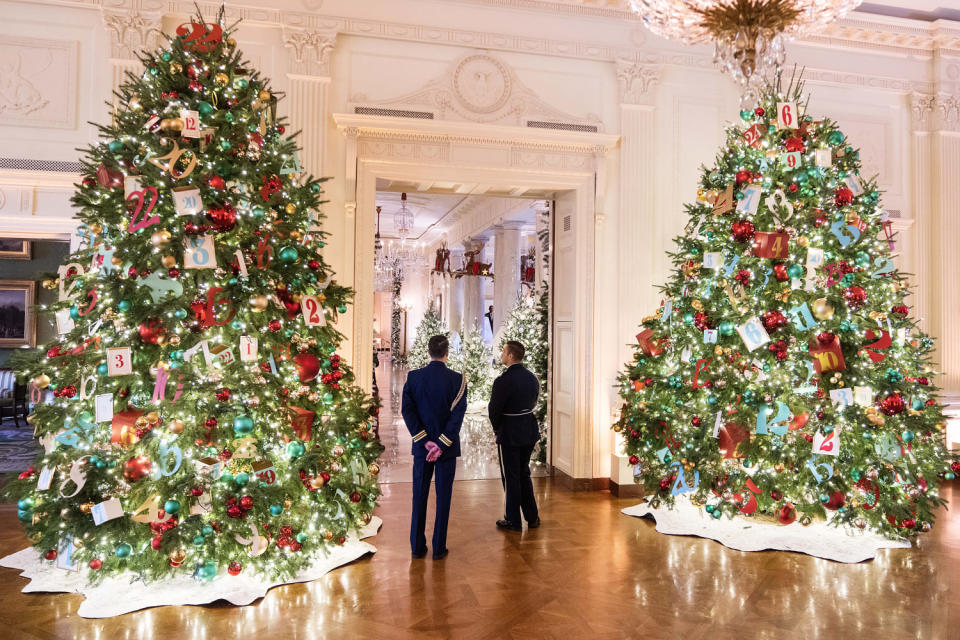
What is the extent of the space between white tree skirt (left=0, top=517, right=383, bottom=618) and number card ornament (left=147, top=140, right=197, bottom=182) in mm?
2504

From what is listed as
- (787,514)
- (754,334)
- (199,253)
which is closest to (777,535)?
(787,514)

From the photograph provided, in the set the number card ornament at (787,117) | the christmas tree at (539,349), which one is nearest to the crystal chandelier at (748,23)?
the number card ornament at (787,117)

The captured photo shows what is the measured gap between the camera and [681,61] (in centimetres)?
711

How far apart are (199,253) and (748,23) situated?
347 centimetres

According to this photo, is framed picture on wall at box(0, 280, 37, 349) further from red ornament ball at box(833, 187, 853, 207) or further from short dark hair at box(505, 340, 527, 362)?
red ornament ball at box(833, 187, 853, 207)

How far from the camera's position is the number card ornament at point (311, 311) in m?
4.36

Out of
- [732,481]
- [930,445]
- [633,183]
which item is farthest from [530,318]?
[930,445]

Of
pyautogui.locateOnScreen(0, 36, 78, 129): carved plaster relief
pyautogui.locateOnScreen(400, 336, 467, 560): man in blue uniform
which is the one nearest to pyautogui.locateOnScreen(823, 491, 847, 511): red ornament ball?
pyautogui.locateOnScreen(400, 336, 467, 560): man in blue uniform

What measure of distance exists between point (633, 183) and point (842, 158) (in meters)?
2.19

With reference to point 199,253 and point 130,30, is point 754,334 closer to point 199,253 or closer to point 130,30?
point 199,253

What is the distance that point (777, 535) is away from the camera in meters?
5.04

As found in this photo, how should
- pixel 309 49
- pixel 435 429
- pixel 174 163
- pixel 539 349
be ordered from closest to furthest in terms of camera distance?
pixel 174 163
pixel 435 429
pixel 309 49
pixel 539 349

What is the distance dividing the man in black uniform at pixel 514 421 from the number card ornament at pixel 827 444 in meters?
2.14

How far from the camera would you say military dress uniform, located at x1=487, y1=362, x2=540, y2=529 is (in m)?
5.20
